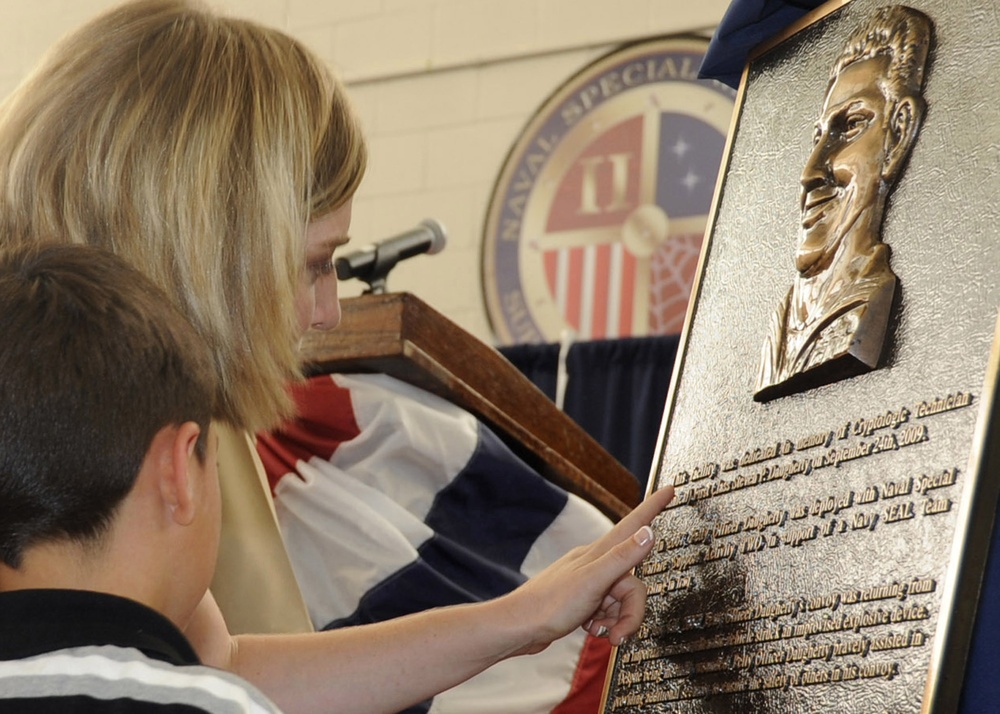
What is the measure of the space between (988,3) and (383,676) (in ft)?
2.88

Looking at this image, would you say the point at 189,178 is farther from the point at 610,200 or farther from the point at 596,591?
the point at 610,200

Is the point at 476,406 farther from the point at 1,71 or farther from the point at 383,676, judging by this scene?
the point at 1,71

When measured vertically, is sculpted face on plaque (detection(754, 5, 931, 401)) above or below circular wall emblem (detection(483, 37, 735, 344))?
below

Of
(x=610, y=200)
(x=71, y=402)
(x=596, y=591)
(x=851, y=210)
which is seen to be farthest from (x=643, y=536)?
(x=610, y=200)

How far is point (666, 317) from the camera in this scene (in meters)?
4.16

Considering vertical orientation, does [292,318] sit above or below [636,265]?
below

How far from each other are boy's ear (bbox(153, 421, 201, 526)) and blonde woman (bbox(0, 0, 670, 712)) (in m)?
0.32

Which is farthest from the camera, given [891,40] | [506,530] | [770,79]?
[506,530]


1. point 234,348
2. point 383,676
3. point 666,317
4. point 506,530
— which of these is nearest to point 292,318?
point 234,348

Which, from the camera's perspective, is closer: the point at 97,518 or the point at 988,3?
the point at 97,518

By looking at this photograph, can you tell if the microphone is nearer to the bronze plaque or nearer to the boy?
the bronze plaque

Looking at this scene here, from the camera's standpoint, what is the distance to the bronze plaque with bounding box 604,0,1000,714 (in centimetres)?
109

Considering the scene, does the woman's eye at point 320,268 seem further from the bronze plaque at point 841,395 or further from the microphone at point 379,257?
the microphone at point 379,257

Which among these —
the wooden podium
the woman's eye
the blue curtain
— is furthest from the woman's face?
the blue curtain
